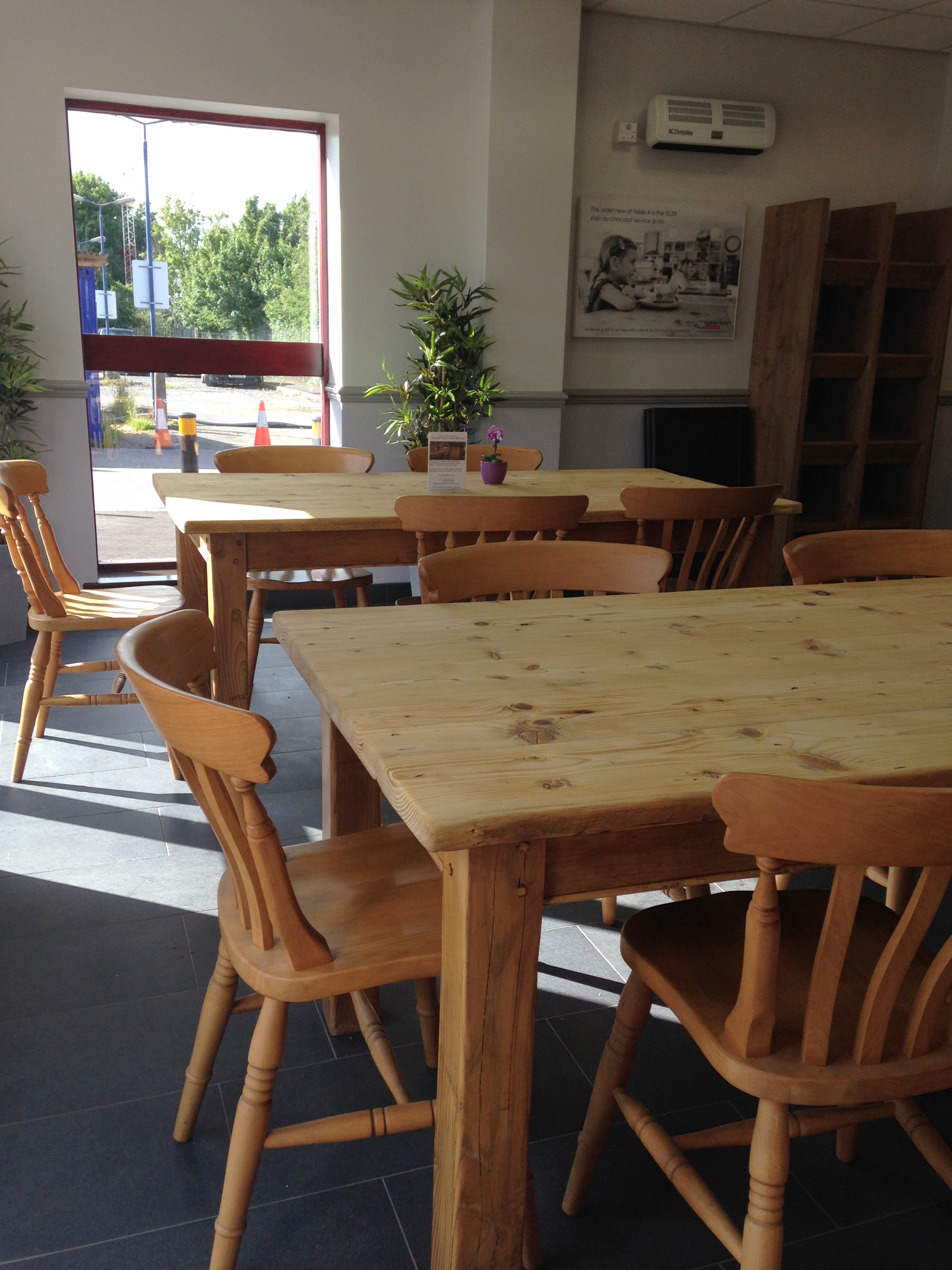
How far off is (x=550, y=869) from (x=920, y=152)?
5.75 m

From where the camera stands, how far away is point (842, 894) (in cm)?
102

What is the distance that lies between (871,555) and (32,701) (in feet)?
7.42

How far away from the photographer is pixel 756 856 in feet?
3.26

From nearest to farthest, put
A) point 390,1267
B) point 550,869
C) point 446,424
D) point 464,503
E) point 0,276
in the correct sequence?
point 550,869 → point 390,1267 → point 464,503 → point 0,276 → point 446,424

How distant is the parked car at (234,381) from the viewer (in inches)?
197

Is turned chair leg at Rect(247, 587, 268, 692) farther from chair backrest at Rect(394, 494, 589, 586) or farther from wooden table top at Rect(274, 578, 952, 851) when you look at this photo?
wooden table top at Rect(274, 578, 952, 851)

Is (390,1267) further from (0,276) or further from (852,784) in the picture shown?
(0,276)

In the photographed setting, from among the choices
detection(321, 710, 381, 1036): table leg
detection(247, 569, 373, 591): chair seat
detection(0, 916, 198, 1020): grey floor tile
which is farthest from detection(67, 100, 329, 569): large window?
detection(321, 710, 381, 1036): table leg

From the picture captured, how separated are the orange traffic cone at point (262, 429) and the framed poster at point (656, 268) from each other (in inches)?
63.7

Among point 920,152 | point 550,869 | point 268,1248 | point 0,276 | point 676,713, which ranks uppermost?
point 920,152

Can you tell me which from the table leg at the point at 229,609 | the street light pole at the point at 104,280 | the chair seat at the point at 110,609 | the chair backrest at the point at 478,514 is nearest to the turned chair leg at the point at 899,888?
the chair backrest at the point at 478,514

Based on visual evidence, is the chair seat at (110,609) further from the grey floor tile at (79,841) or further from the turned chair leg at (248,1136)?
the turned chair leg at (248,1136)

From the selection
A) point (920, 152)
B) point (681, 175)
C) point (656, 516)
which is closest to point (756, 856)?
point (656, 516)

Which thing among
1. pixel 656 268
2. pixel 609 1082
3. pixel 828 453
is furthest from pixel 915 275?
pixel 609 1082
